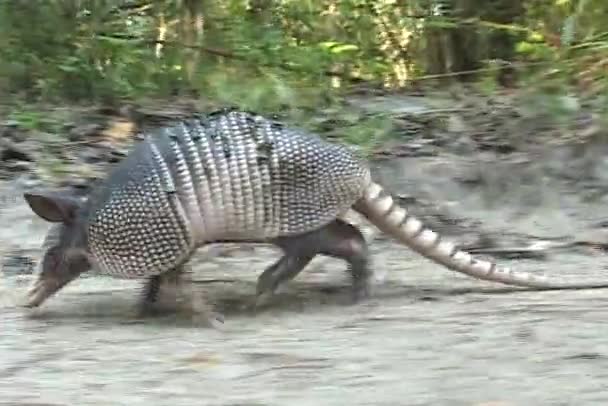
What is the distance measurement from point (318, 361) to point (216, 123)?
1.30 meters

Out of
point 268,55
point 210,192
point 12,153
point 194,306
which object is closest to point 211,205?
point 210,192

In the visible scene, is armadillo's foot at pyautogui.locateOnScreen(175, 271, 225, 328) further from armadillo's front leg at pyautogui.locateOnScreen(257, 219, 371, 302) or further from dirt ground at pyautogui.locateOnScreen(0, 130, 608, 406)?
armadillo's front leg at pyautogui.locateOnScreen(257, 219, 371, 302)

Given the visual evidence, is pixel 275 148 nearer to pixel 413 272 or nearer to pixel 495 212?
pixel 413 272

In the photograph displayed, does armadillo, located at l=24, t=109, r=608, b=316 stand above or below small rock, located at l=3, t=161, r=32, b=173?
above

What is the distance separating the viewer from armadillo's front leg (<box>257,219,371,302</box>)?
463cm

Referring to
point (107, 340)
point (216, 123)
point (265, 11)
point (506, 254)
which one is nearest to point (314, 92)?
point (265, 11)

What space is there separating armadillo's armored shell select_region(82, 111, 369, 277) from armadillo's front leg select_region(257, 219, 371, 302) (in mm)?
110

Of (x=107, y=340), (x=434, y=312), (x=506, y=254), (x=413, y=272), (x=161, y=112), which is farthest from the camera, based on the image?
(x=161, y=112)

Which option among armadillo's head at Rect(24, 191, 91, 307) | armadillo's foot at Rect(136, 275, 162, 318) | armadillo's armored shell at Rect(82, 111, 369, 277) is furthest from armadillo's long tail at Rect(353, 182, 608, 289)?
armadillo's head at Rect(24, 191, 91, 307)

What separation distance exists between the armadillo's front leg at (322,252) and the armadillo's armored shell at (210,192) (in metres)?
0.11

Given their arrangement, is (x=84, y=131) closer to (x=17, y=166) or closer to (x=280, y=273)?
(x=17, y=166)

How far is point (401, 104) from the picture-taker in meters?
8.22

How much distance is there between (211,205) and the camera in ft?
14.3

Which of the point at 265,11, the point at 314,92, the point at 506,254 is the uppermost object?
the point at 265,11
